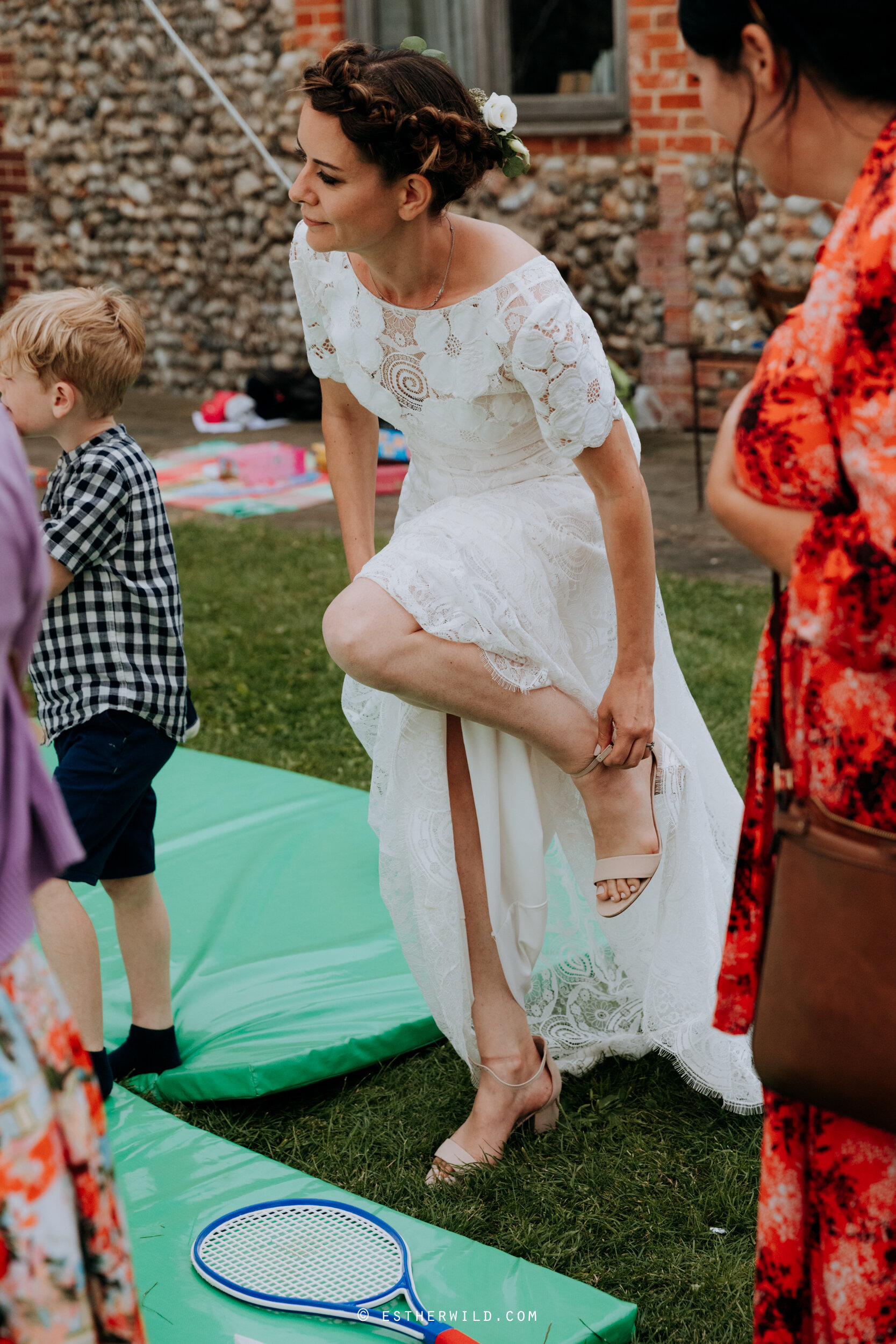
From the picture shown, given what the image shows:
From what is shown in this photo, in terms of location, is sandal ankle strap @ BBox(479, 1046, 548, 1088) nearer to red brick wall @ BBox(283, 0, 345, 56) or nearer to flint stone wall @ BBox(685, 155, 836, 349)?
flint stone wall @ BBox(685, 155, 836, 349)

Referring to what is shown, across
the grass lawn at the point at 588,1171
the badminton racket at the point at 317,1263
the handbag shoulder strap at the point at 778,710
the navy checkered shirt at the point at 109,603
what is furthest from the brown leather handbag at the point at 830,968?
the navy checkered shirt at the point at 109,603

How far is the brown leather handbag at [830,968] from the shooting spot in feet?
3.76

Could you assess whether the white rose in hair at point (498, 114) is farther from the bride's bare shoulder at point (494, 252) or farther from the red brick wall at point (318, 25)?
the red brick wall at point (318, 25)

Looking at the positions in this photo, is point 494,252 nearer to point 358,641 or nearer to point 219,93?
point 358,641

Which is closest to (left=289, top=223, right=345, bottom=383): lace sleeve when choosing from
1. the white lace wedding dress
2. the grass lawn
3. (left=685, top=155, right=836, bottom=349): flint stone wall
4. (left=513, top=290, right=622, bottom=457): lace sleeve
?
the white lace wedding dress

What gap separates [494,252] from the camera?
219cm

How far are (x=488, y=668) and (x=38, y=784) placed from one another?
1093 millimetres

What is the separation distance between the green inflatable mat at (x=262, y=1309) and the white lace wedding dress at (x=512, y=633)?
397mm

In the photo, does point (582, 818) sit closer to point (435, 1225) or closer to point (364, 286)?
point (435, 1225)

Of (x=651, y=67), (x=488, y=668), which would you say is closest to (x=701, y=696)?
(x=488, y=668)

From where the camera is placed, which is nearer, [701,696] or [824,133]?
[824,133]

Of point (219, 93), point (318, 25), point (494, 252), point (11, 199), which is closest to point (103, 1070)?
point (494, 252)

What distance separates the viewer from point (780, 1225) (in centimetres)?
136

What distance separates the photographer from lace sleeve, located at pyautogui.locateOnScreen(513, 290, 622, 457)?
2.07 m
